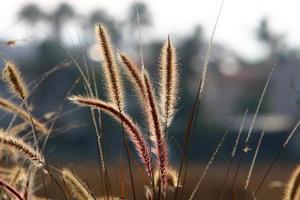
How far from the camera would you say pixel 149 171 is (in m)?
2.24

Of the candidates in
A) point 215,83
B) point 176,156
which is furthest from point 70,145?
point 215,83

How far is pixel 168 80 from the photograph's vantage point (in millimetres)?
2246

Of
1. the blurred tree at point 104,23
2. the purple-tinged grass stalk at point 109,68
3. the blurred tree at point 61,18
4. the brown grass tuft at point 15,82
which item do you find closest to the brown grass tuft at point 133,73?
the purple-tinged grass stalk at point 109,68

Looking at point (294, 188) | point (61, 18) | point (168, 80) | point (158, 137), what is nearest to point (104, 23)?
point (168, 80)

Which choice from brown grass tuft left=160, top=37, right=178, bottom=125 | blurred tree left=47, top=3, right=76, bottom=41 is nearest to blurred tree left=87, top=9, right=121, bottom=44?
blurred tree left=47, top=3, right=76, bottom=41

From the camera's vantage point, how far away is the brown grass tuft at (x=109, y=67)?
2301 mm

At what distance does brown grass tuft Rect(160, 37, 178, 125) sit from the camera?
7.36ft

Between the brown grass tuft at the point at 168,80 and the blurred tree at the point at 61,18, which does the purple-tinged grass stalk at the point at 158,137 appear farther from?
the blurred tree at the point at 61,18

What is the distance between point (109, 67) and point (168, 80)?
0.70 ft

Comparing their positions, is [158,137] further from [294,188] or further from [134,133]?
[294,188]

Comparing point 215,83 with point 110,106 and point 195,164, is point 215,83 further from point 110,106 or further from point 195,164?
point 110,106

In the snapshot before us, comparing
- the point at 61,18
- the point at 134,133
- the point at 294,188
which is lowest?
the point at 61,18

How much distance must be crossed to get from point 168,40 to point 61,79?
140 ft

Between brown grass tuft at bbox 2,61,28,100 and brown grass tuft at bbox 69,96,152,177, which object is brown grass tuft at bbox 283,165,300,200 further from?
brown grass tuft at bbox 2,61,28,100
